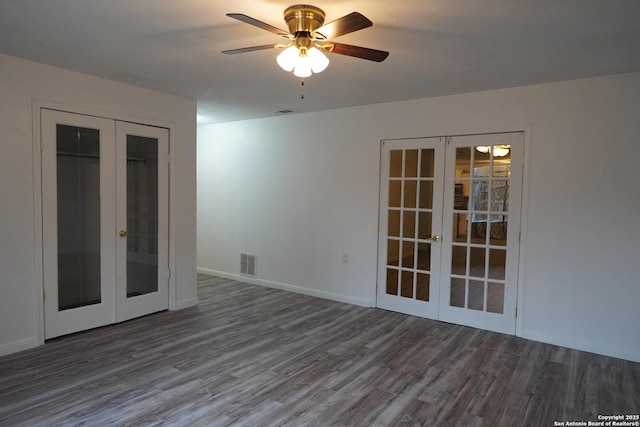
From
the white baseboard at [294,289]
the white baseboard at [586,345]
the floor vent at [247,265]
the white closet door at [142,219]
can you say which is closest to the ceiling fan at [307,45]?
the white closet door at [142,219]

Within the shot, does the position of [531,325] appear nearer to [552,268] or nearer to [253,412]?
[552,268]

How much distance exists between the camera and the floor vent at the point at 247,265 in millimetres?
6125

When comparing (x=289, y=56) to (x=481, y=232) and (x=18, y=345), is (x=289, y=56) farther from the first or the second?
(x=18, y=345)

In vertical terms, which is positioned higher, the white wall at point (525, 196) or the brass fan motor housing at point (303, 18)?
the brass fan motor housing at point (303, 18)

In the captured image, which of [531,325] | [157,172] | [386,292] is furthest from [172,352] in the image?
[531,325]

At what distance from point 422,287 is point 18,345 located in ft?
13.7

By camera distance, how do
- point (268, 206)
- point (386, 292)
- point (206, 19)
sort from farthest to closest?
point (268, 206), point (386, 292), point (206, 19)

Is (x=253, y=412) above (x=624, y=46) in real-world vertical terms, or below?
below

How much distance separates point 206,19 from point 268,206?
3.57 m

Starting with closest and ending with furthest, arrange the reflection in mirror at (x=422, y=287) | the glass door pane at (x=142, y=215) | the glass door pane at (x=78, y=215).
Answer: the glass door pane at (x=78, y=215) → the glass door pane at (x=142, y=215) → the reflection in mirror at (x=422, y=287)

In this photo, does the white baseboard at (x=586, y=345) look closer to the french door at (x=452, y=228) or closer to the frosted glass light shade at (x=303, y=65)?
the french door at (x=452, y=228)

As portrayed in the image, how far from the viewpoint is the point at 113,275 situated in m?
4.16

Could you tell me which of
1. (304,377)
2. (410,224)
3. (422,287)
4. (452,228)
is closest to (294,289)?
(422,287)

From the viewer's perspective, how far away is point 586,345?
3703 mm
